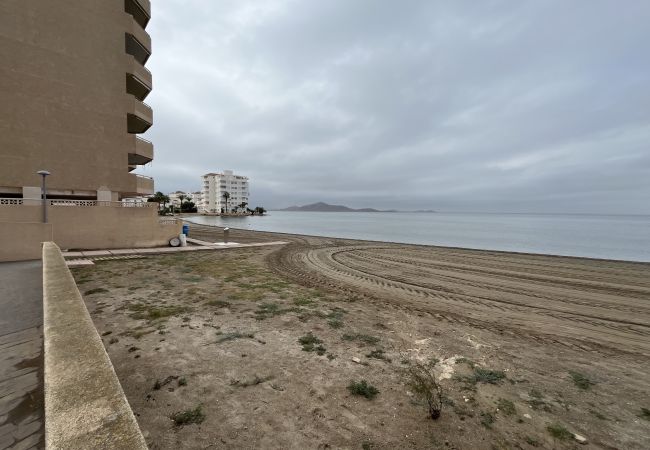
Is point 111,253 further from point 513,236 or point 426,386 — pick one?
point 513,236

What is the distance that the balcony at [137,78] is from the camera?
21.3 meters

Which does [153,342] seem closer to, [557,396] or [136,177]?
[557,396]

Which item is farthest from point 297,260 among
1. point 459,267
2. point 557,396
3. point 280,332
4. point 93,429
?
point 93,429

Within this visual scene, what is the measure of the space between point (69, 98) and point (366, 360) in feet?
79.9

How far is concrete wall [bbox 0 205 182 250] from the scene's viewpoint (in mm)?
15383

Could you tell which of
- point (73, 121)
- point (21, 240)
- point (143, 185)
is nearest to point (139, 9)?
point (73, 121)

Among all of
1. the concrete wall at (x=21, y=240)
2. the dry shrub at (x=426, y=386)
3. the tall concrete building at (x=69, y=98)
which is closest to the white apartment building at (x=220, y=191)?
the tall concrete building at (x=69, y=98)

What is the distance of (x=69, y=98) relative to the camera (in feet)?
61.7

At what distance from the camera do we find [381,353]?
19.3ft

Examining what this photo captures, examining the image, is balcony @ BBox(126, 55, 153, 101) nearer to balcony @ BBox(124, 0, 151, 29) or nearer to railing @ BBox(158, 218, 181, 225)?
balcony @ BBox(124, 0, 151, 29)

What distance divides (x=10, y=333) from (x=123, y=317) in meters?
1.91

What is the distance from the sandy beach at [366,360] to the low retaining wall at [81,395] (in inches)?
54.7

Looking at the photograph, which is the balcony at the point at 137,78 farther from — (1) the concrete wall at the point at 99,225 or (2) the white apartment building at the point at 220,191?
(2) the white apartment building at the point at 220,191

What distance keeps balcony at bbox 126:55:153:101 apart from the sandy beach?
Answer: 54.5ft
